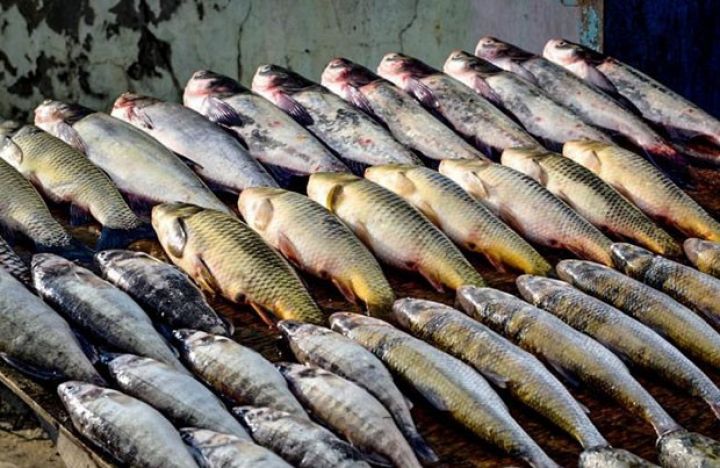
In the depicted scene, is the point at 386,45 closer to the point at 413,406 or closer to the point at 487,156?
the point at 487,156

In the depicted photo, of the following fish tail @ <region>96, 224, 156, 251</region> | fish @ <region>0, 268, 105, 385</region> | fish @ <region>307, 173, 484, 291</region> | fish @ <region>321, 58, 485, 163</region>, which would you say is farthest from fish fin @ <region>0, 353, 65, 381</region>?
fish @ <region>321, 58, 485, 163</region>

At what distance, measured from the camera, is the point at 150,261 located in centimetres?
413

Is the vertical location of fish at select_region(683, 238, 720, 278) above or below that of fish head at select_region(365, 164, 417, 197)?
below

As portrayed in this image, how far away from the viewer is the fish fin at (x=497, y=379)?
370 cm

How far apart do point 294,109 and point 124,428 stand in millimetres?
2433

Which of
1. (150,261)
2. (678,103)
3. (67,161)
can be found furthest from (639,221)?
(67,161)

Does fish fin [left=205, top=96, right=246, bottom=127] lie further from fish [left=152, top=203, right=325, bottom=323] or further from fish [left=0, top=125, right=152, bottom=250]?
fish [left=152, top=203, right=325, bottom=323]

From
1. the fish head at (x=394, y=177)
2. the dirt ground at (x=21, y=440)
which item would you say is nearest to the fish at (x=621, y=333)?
the fish head at (x=394, y=177)

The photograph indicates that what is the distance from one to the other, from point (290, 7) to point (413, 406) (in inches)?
231

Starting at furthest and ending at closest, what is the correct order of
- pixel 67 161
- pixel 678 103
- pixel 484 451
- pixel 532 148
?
pixel 678 103, pixel 532 148, pixel 67 161, pixel 484 451

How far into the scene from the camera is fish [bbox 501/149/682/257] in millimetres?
4797

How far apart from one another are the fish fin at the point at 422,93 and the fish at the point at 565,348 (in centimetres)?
169

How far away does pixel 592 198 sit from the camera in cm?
494

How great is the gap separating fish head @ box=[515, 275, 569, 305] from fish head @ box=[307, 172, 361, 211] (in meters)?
0.81
